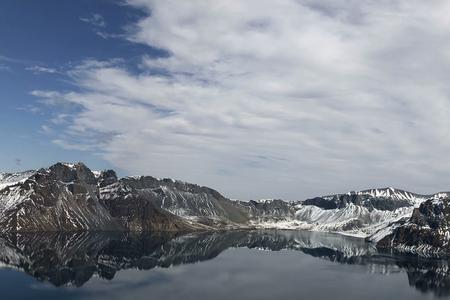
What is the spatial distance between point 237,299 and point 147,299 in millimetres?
35551

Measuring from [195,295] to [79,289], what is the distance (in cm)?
4866

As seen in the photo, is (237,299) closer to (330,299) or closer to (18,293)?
(330,299)

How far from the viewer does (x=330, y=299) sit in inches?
7746

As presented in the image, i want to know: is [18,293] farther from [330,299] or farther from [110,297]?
[330,299]

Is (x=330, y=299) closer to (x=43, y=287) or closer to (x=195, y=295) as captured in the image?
(x=195, y=295)

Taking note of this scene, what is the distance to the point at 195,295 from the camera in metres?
192

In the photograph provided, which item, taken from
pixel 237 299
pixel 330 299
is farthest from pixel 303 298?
pixel 237 299

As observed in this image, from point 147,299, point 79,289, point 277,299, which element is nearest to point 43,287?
point 79,289

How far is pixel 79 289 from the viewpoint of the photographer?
643 feet

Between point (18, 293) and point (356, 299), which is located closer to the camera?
point (18, 293)

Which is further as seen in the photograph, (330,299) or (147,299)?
(330,299)

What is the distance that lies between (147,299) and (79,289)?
35.8 m

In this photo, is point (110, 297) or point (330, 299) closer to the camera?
point (110, 297)

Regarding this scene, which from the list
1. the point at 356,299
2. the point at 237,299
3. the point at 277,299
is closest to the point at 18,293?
the point at 237,299
